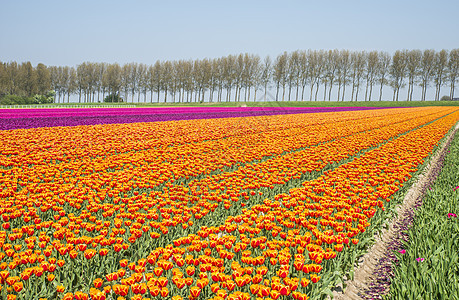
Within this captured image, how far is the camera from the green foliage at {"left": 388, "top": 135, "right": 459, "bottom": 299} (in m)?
3.05

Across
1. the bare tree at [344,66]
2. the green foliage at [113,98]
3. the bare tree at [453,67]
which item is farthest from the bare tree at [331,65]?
the green foliage at [113,98]

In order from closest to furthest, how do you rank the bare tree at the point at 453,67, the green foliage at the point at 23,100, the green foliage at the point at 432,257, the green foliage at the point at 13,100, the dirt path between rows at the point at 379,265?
1. the green foliage at the point at 432,257
2. the dirt path between rows at the point at 379,265
3. the green foliage at the point at 13,100
4. the green foliage at the point at 23,100
5. the bare tree at the point at 453,67

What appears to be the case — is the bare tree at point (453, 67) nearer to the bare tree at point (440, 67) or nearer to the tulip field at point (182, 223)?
the bare tree at point (440, 67)

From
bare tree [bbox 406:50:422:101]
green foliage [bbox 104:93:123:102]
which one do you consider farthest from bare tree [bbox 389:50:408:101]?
green foliage [bbox 104:93:123:102]

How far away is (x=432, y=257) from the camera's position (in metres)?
3.61

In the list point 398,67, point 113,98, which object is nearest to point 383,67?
point 398,67

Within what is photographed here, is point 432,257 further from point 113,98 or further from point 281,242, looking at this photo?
point 113,98

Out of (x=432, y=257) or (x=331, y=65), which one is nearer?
(x=432, y=257)

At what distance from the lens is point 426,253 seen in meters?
3.82

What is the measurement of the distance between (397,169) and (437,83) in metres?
77.4

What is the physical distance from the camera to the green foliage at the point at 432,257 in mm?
3051

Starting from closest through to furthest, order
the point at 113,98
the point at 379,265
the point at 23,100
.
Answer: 1. the point at 379,265
2. the point at 23,100
3. the point at 113,98

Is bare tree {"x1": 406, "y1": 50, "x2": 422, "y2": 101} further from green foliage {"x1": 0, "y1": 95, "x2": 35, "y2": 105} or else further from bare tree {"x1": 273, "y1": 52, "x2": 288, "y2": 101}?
green foliage {"x1": 0, "y1": 95, "x2": 35, "y2": 105}

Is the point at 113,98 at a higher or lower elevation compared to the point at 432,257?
higher
